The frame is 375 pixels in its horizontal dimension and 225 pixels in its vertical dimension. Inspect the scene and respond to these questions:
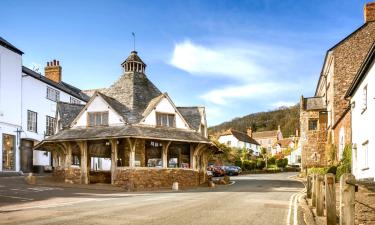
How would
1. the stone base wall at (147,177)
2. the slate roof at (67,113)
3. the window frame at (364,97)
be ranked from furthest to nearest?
the slate roof at (67,113)
the stone base wall at (147,177)
the window frame at (364,97)

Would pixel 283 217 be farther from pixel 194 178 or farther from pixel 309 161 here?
pixel 309 161

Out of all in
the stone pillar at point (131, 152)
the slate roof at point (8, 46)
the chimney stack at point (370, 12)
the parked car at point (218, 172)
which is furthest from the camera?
the parked car at point (218, 172)

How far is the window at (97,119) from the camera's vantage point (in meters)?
32.6

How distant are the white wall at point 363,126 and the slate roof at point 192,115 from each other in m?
12.2

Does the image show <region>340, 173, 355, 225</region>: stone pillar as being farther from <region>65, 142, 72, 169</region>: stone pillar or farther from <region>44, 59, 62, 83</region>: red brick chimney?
<region>44, 59, 62, 83</region>: red brick chimney

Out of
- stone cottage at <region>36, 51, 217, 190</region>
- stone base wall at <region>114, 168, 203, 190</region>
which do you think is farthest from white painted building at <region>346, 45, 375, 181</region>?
stone base wall at <region>114, 168, 203, 190</region>

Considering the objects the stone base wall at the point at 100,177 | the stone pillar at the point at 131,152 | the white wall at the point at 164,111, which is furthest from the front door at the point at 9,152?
the white wall at the point at 164,111

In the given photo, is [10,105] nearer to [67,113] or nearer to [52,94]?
[67,113]

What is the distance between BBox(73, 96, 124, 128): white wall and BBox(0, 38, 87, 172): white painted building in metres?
7.32

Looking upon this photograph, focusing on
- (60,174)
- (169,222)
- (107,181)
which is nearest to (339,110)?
(107,181)

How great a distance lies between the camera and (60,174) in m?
32.6

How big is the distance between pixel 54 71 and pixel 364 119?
1507 inches

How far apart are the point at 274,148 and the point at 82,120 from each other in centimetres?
9347

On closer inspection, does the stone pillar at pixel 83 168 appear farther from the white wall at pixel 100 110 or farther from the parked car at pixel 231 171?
the parked car at pixel 231 171
